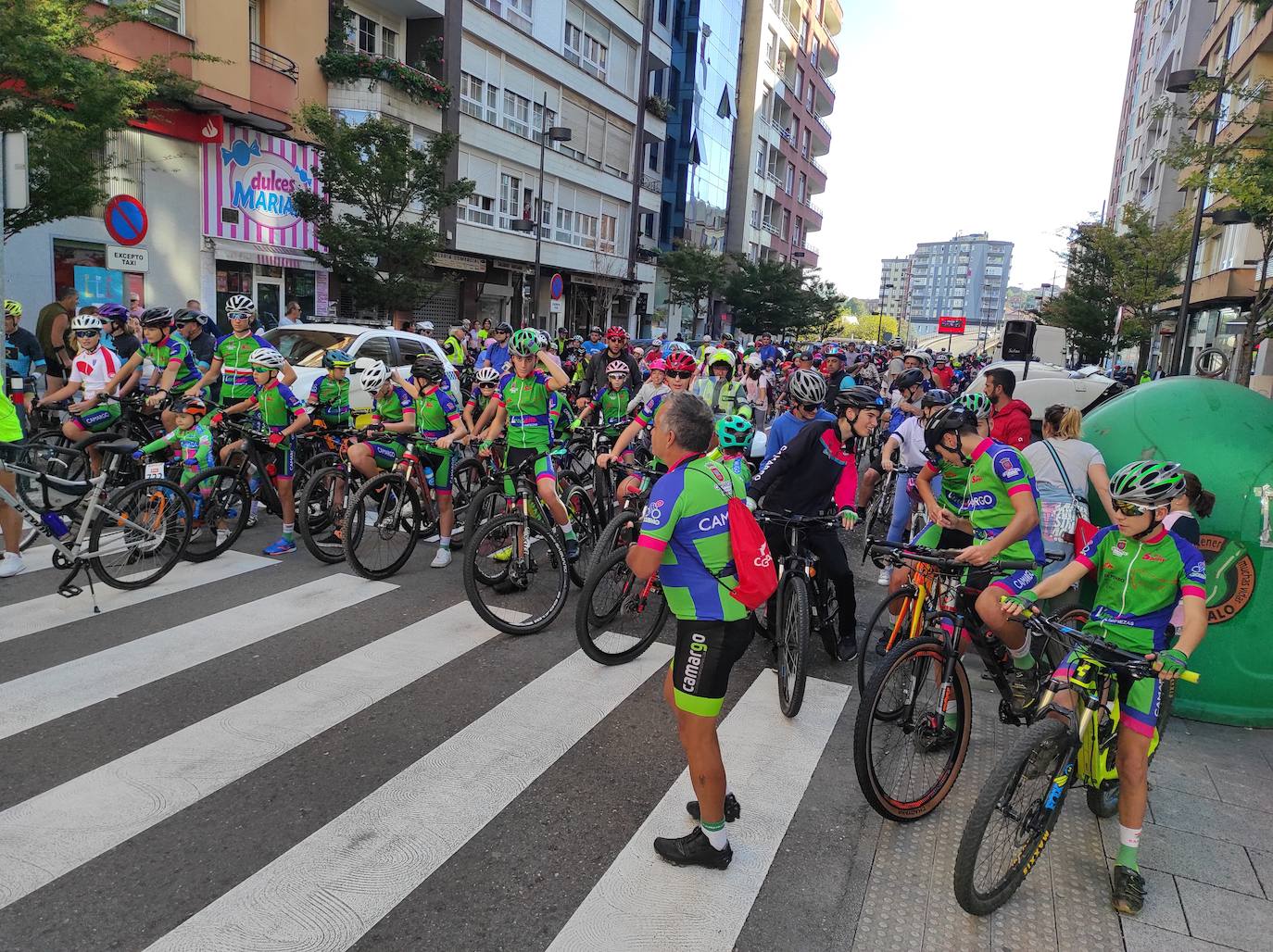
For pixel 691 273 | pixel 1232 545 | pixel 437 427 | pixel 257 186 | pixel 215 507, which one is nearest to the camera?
pixel 1232 545

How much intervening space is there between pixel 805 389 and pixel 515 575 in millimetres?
2711

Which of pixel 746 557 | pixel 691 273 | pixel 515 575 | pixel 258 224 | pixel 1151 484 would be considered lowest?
pixel 515 575

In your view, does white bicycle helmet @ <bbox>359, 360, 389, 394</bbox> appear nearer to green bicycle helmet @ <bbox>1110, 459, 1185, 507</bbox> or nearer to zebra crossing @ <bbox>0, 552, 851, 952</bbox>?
zebra crossing @ <bbox>0, 552, 851, 952</bbox>

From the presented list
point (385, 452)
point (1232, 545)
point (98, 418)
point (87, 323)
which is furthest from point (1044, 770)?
point (87, 323)

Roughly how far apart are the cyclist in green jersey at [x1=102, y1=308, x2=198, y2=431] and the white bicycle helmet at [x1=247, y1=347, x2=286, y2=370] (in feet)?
4.17

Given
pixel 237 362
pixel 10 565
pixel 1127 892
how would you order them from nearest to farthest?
pixel 1127 892 < pixel 10 565 < pixel 237 362

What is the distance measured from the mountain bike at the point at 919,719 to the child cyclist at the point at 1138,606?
0.53m

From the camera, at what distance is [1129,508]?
151 inches

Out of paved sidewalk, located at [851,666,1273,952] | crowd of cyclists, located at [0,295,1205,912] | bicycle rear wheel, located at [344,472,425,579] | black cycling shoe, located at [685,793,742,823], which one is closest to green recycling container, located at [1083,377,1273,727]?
paved sidewalk, located at [851,666,1273,952]

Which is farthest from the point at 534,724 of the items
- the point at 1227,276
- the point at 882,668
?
the point at 1227,276

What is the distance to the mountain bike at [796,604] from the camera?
5.29 meters

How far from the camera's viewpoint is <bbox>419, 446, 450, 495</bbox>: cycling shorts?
812 centimetres

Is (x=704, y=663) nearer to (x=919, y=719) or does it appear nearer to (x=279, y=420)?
(x=919, y=719)

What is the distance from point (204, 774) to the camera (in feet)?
13.9
